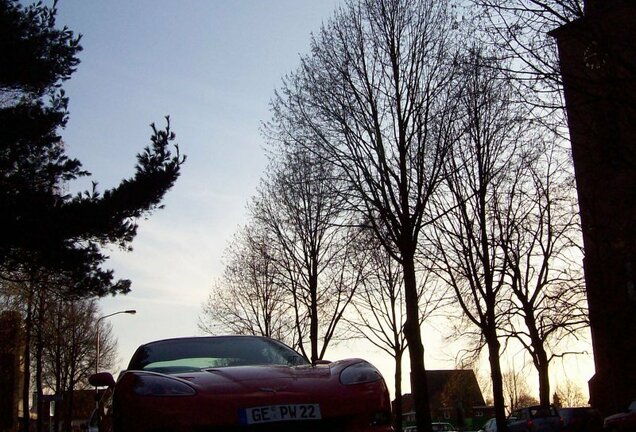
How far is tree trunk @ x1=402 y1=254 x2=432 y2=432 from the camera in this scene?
20109 mm

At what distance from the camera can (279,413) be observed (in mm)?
4727

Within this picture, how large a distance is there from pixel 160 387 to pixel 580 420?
27.6 meters

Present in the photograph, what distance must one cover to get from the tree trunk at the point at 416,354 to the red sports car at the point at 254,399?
15.1 metres

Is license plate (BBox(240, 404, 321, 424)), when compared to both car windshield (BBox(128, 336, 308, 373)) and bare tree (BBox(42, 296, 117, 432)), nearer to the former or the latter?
car windshield (BBox(128, 336, 308, 373))

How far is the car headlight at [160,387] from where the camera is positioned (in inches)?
190

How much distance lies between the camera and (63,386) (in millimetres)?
55094

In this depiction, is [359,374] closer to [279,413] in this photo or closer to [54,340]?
[279,413]

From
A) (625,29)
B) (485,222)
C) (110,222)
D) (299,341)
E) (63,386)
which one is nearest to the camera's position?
(625,29)

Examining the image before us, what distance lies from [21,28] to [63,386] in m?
40.9

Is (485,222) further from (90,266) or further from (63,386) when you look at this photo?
(63,386)

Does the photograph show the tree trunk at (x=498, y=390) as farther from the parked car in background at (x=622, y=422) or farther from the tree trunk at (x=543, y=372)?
the tree trunk at (x=543, y=372)

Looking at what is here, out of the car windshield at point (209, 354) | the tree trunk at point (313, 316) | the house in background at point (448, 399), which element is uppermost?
the tree trunk at point (313, 316)

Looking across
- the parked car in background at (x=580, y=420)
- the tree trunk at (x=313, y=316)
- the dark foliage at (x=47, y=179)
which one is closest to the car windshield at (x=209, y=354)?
the dark foliage at (x=47, y=179)

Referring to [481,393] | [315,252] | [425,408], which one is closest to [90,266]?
[425,408]
